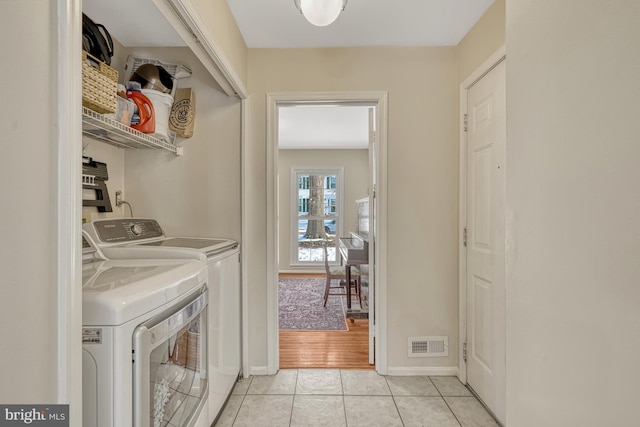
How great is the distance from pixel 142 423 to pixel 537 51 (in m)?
1.42

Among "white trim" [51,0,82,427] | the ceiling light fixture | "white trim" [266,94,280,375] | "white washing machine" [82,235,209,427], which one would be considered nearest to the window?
"white trim" [266,94,280,375]

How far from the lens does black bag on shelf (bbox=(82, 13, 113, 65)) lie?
1.33 meters

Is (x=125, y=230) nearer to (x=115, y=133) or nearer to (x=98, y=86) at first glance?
(x=115, y=133)

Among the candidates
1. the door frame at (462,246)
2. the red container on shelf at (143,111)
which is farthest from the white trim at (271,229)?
the door frame at (462,246)

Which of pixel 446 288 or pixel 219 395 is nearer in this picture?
pixel 219 395

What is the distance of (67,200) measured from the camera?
1.95 ft

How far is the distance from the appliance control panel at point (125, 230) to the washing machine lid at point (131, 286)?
12.6 inches

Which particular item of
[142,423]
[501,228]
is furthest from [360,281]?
[142,423]

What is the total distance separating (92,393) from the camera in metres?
0.77

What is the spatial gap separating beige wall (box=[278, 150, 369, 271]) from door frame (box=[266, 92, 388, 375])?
366cm

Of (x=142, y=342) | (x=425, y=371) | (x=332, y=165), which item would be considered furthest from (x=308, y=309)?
(x=332, y=165)

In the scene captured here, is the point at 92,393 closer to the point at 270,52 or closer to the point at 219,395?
the point at 219,395

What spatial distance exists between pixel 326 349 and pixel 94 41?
2610mm

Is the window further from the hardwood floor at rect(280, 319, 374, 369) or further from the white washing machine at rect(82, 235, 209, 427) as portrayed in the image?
the white washing machine at rect(82, 235, 209, 427)
